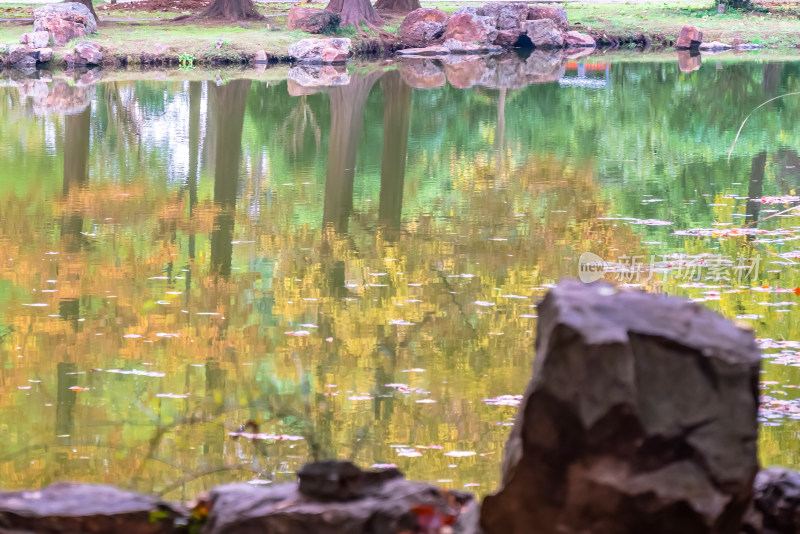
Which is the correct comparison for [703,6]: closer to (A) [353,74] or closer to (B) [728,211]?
(A) [353,74]

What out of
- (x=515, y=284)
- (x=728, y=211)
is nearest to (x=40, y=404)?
(x=515, y=284)

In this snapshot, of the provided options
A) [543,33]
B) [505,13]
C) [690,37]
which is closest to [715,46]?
[690,37]

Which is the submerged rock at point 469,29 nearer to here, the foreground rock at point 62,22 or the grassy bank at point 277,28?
the grassy bank at point 277,28

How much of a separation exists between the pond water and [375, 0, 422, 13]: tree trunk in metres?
26.0

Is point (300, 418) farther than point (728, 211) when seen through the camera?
No

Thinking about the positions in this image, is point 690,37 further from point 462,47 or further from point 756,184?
point 756,184

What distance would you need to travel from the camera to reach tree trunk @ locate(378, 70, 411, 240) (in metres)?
14.3

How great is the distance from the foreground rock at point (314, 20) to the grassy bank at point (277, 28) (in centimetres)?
42

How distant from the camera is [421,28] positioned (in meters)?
43.7

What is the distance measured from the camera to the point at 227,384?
8094 millimetres

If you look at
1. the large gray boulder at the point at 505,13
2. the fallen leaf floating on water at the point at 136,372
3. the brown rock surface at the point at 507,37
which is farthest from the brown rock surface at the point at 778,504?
the large gray boulder at the point at 505,13

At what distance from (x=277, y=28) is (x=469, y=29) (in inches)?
296

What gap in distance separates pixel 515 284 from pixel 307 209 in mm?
4562

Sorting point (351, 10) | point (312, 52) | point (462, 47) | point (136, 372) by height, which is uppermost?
point (351, 10)
